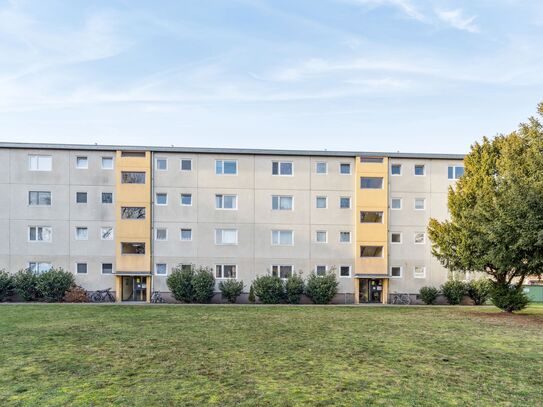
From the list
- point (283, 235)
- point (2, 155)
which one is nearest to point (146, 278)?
point (283, 235)

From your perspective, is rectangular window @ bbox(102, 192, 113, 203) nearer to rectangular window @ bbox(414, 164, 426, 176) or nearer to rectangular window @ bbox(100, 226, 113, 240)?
rectangular window @ bbox(100, 226, 113, 240)

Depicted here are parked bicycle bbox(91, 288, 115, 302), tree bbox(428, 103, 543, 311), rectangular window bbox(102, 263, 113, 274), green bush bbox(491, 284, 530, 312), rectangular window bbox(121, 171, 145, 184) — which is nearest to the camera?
tree bbox(428, 103, 543, 311)

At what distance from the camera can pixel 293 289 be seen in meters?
34.9

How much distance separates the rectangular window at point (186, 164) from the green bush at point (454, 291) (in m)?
23.2

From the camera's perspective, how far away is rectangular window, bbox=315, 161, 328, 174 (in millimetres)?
37562

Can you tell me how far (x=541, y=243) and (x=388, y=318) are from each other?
8.46 metres

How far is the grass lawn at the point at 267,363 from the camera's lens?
8.73m

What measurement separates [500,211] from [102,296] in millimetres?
28907

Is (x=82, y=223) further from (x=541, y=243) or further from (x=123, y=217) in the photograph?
(x=541, y=243)

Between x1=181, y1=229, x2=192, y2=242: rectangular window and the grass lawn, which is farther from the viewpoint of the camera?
x1=181, y1=229, x2=192, y2=242: rectangular window

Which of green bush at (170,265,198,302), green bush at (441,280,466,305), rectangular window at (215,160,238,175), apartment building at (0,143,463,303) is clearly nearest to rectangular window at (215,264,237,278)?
apartment building at (0,143,463,303)

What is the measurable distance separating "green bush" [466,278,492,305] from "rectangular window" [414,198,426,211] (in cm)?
722

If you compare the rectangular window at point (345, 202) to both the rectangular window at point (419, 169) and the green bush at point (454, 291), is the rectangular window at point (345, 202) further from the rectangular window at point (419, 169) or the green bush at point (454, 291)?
the green bush at point (454, 291)

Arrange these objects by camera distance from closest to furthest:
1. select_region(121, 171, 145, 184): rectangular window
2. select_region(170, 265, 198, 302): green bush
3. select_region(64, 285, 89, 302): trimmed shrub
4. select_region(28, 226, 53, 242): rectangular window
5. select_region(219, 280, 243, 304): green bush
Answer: select_region(64, 285, 89, 302): trimmed shrub
select_region(170, 265, 198, 302): green bush
select_region(219, 280, 243, 304): green bush
select_region(28, 226, 53, 242): rectangular window
select_region(121, 171, 145, 184): rectangular window
